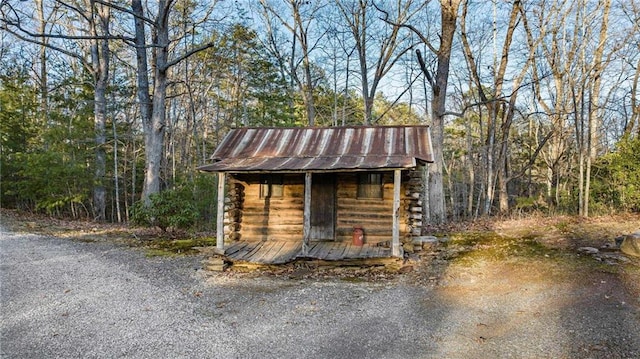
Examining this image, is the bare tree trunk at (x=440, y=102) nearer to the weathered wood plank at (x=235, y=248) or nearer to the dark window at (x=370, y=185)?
the dark window at (x=370, y=185)

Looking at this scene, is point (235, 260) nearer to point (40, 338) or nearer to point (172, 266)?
point (172, 266)

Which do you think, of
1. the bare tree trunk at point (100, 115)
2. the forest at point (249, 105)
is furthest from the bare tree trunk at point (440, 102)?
the bare tree trunk at point (100, 115)

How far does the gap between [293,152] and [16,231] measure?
10.1 m

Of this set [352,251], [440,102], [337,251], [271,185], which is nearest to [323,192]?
[271,185]

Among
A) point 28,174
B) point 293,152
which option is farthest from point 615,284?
point 28,174

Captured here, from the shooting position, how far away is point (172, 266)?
353 inches

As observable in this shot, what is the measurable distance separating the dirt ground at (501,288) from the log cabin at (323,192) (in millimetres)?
1308

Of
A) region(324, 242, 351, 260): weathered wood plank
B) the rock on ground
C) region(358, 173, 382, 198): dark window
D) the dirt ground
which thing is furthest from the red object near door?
the rock on ground

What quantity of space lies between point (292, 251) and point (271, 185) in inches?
85.9

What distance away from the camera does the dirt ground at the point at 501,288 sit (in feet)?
15.9

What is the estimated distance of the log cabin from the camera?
9820 mm

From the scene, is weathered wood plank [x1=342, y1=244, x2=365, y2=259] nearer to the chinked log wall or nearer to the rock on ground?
the chinked log wall

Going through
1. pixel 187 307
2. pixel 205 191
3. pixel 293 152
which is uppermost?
pixel 293 152

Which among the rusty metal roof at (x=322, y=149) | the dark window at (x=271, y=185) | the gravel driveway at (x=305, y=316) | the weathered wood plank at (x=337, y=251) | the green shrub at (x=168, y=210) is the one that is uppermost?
the rusty metal roof at (x=322, y=149)
